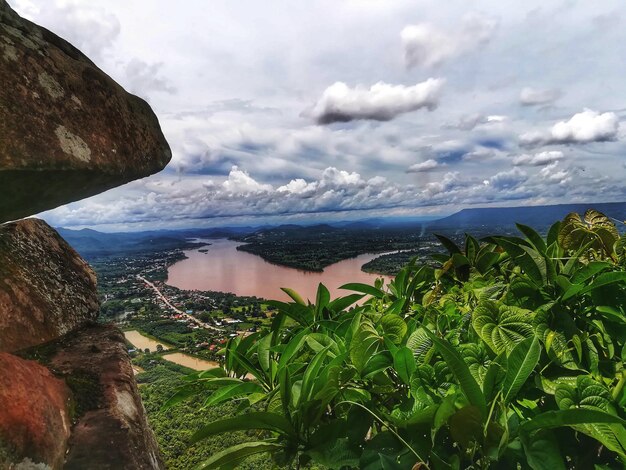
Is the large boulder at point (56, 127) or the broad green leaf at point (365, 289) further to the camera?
the broad green leaf at point (365, 289)

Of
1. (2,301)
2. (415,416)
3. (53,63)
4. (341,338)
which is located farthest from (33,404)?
(53,63)

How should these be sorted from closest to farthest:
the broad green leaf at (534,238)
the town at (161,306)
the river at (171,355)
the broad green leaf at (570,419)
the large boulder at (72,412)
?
the broad green leaf at (570,419), the large boulder at (72,412), the broad green leaf at (534,238), the river at (171,355), the town at (161,306)

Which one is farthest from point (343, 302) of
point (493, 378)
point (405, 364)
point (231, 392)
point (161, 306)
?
point (161, 306)

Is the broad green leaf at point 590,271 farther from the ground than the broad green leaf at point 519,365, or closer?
farther from the ground

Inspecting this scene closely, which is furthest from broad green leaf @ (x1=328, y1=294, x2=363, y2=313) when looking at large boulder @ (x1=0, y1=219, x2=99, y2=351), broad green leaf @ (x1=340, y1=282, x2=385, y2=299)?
large boulder @ (x1=0, y1=219, x2=99, y2=351)

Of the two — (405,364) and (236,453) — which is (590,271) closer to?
(405,364)

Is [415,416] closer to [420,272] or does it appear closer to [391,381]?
[391,381]

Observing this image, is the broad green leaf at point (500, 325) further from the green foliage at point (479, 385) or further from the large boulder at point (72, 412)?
the large boulder at point (72, 412)

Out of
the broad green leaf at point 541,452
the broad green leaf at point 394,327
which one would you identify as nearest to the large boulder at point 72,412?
the broad green leaf at point 394,327
